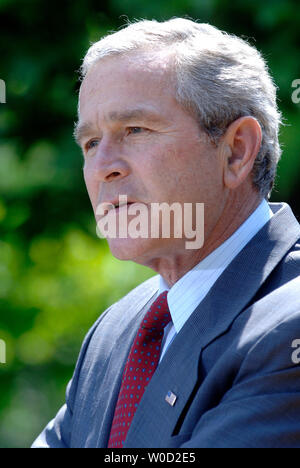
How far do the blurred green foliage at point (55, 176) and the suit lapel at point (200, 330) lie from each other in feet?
3.83

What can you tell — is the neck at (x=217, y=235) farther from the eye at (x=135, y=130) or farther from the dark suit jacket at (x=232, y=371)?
the eye at (x=135, y=130)

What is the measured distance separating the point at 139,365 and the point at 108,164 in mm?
550

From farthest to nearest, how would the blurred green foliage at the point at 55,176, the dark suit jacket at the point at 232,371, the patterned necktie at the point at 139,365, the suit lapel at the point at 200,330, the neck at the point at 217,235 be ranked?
the blurred green foliage at the point at 55,176
the neck at the point at 217,235
the patterned necktie at the point at 139,365
the suit lapel at the point at 200,330
the dark suit jacket at the point at 232,371

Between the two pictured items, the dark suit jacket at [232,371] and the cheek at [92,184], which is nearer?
the dark suit jacket at [232,371]

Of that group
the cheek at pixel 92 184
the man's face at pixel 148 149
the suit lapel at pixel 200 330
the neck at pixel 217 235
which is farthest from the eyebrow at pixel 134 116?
the suit lapel at pixel 200 330

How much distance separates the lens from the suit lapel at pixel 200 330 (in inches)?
62.4

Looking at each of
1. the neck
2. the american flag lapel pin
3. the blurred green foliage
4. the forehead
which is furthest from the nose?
the blurred green foliage

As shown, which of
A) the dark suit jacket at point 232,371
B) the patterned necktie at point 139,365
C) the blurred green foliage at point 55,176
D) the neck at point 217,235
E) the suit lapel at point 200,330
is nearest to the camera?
the dark suit jacket at point 232,371

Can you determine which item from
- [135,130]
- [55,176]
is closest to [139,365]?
[135,130]

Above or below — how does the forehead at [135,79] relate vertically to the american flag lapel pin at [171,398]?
above

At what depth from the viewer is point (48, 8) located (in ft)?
10.5

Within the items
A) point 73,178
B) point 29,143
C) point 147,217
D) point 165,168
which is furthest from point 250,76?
Answer: point 29,143

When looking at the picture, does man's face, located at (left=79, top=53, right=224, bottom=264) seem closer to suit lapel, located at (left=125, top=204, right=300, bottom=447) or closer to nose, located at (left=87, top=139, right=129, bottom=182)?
nose, located at (left=87, top=139, right=129, bottom=182)

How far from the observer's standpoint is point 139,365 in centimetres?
183
